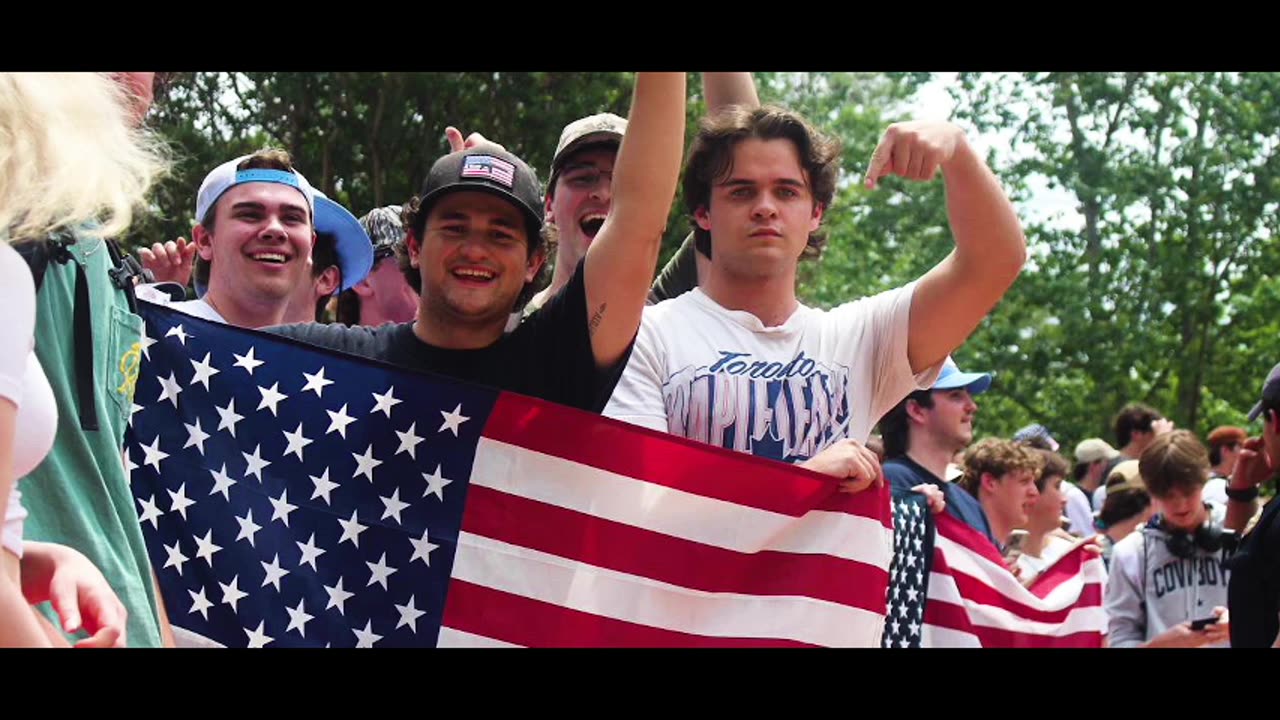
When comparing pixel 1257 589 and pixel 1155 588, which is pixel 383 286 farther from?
pixel 1155 588

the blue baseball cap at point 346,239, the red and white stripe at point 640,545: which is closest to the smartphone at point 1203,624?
the red and white stripe at point 640,545

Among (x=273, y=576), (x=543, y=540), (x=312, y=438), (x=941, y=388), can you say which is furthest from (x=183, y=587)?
(x=941, y=388)

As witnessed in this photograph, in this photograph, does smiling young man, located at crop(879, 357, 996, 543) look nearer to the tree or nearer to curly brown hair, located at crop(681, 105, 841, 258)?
curly brown hair, located at crop(681, 105, 841, 258)

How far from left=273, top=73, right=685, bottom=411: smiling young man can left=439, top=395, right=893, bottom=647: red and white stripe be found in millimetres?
140

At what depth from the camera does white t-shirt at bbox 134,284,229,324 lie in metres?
4.35

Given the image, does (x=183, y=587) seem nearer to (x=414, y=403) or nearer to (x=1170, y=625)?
(x=414, y=403)

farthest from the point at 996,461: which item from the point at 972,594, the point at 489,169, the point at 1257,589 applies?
the point at 489,169

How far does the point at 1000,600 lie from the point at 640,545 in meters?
3.09

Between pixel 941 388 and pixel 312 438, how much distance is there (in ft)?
12.3

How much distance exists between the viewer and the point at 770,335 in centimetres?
433

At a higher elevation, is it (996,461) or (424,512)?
(996,461)

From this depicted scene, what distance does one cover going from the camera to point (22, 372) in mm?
2238

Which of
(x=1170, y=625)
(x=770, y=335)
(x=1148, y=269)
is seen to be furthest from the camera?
(x=1148, y=269)
